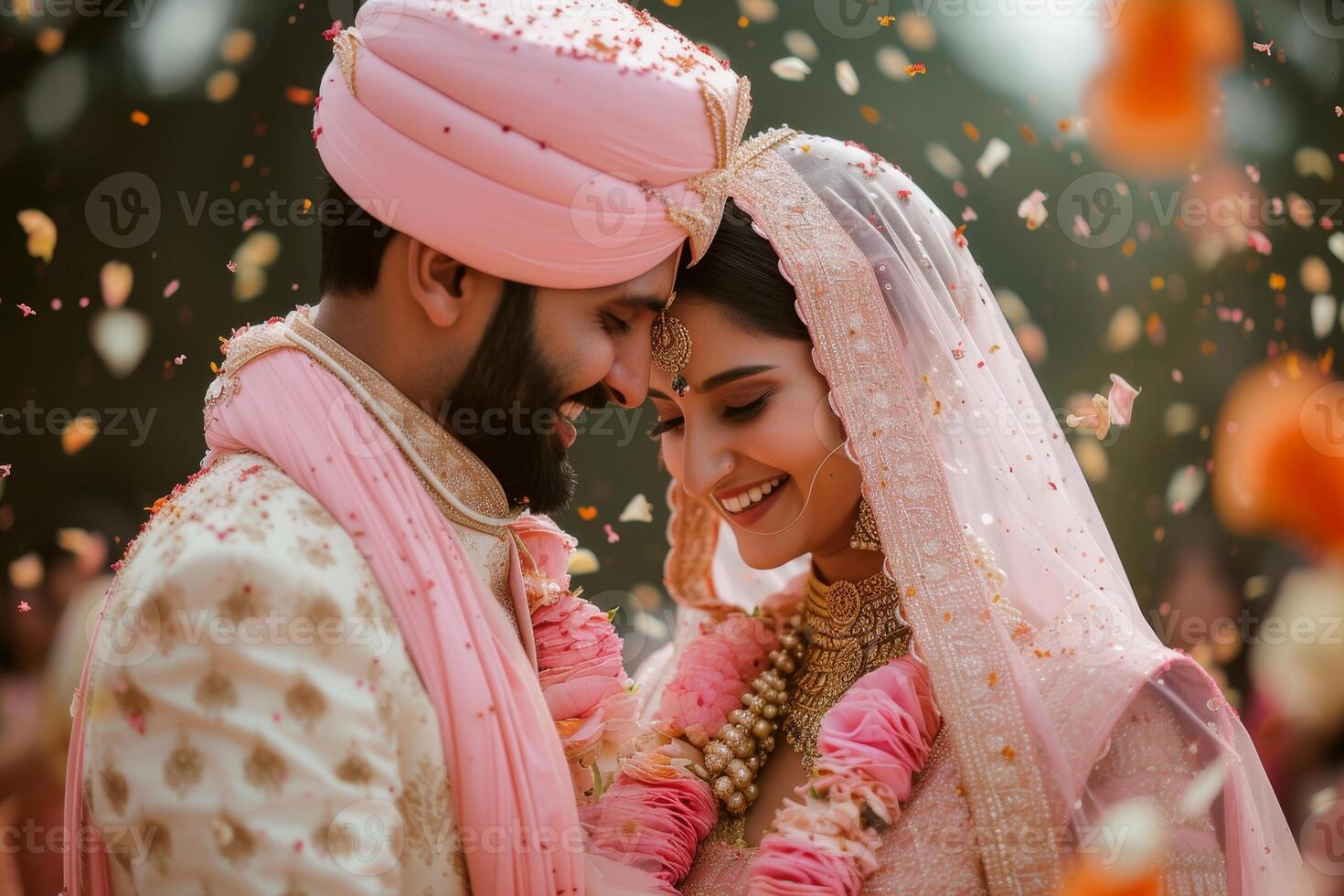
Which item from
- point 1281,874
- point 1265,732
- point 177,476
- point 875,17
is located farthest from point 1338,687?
point 177,476

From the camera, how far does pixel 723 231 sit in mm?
1886

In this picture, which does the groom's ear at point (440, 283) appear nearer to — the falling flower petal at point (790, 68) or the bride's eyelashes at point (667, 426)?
the bride's eyelashes at point (667, 426)

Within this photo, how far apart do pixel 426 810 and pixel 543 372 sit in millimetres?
607

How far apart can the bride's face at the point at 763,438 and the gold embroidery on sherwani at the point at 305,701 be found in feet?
2.51

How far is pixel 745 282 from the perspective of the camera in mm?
1866

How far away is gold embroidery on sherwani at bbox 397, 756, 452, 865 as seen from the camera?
1401 mm

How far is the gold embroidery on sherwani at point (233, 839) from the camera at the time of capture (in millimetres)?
1287

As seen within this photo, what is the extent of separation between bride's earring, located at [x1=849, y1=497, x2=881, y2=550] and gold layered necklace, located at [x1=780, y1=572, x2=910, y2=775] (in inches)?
2.7

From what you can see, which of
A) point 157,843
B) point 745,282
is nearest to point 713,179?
point 745,282

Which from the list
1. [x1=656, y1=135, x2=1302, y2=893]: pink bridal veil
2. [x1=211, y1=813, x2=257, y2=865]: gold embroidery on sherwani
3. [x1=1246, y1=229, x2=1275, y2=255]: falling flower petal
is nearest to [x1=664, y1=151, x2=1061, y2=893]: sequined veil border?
[x1=656, y1=135, x2=1302, y2=893]: pink bridal veil

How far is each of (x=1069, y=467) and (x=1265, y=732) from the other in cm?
220

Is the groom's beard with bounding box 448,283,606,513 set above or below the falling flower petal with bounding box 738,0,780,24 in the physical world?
below

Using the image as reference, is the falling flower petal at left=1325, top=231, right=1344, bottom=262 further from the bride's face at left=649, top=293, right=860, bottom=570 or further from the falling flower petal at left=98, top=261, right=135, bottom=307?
the falling flower petal at left=98, top=261, right=135, bottom=307

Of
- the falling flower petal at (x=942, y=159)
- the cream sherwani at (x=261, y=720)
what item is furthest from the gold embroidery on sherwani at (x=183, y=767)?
the falling flower petal at (x=942, y=159)
